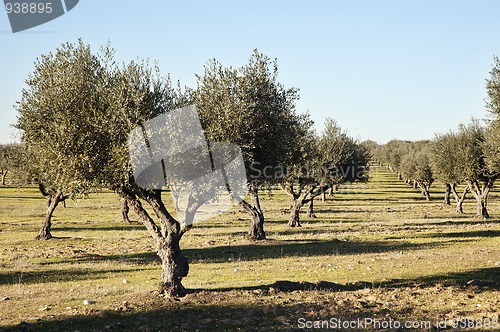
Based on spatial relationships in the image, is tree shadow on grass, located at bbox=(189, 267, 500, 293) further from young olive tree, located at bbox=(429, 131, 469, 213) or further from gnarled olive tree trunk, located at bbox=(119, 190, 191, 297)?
young olive tree, located at bbox=(429, 131, 469, 213)

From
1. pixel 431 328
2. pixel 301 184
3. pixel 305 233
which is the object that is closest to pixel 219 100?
pixel 431 328

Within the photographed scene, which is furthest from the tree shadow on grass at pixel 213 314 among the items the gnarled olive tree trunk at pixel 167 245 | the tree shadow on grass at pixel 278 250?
the tree shadow on grass at pixel 278 250

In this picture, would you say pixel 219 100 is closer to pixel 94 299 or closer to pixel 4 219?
pixel 94 299

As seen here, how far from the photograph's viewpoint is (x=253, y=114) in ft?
98.0

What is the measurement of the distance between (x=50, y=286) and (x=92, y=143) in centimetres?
964

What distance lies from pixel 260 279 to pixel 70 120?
12.4m

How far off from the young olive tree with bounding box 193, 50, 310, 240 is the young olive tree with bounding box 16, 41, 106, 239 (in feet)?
21.6

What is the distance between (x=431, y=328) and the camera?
1565cm

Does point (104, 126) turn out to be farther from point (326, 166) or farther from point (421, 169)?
point (421, 169)

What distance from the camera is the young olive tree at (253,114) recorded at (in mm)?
27578

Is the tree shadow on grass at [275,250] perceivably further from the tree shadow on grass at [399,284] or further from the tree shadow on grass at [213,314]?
the tree shadow on grass at [213,314]

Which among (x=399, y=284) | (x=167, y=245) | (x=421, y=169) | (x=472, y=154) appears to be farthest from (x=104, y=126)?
(x=421, y=169)

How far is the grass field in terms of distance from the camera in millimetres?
17531

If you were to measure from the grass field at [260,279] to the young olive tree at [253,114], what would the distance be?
21.8ft
